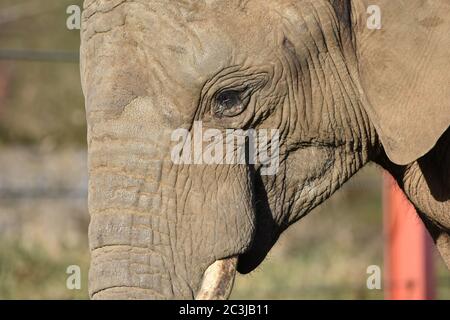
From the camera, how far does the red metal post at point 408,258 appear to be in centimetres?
666

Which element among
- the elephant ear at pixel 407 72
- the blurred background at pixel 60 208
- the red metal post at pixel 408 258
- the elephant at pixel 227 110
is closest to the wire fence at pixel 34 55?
the blurred background at pixel 60 208

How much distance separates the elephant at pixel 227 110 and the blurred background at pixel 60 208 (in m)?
1.67

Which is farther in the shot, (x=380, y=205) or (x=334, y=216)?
(x=380, y=205)

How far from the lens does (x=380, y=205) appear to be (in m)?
11.3

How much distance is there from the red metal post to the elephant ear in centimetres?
316

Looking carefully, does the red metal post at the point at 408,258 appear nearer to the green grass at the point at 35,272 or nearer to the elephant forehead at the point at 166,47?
the green grass at the point at 35,272

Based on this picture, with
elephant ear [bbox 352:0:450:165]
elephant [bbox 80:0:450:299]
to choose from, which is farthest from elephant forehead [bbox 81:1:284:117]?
elephant ear [bbox 352:0:450:165]

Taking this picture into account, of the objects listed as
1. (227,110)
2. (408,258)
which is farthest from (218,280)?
(408,258)

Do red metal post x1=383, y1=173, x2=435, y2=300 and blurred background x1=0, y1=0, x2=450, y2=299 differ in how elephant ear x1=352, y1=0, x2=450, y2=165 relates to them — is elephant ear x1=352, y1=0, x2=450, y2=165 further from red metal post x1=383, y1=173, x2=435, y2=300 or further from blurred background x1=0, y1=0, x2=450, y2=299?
red metal post x1=383, y1=173, x2=435, y2=300

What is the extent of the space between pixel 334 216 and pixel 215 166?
732 cm

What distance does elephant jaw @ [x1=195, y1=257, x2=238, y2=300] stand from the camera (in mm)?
3109

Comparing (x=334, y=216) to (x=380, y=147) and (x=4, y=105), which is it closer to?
(x=4, y=105)

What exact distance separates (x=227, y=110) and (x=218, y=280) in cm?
51
